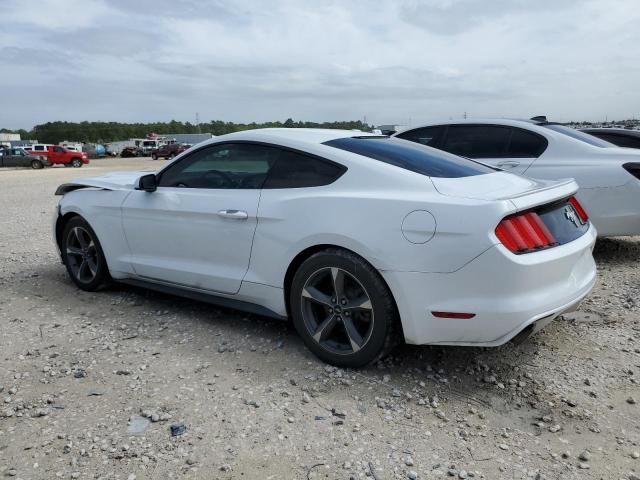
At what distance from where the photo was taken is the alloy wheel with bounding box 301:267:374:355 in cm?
329

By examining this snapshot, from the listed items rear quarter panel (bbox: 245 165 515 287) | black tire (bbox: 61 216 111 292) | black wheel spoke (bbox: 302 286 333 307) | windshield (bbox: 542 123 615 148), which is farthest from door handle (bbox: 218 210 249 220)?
windshield (bbox: 542 123 615 148)

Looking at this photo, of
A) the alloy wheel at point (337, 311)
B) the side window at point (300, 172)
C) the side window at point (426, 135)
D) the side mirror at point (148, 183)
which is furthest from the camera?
the side window at point (426, 135)

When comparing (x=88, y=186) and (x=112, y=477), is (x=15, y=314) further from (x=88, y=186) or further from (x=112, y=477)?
(x=112, y=477)

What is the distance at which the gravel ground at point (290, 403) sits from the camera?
8.25 ft

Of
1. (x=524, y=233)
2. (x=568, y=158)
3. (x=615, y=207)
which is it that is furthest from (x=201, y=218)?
(x=615, y=207)

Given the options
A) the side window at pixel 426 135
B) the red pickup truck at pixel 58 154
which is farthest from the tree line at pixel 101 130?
the side window at pixel 426 135

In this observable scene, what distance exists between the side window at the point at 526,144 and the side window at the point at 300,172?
3485 mm

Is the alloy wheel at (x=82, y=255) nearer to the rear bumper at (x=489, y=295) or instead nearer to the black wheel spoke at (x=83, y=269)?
the black wheel spoke at (x=83, y=269)

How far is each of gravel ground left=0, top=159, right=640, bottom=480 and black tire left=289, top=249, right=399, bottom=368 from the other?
0.15 metres

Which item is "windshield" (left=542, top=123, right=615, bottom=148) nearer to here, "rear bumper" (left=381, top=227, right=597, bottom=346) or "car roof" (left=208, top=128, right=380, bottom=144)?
"car roof" (left=208, top=128, right=380, bottom=144)

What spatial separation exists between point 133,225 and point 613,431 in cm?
356

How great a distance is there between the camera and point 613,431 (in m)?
2.72

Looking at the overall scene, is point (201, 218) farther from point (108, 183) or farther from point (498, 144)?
point (498, 144)

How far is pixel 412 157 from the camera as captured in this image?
12.0 feet
